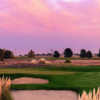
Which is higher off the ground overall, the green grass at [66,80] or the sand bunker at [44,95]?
the green grass at [66,80]

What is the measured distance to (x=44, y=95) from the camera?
1352 centimetres

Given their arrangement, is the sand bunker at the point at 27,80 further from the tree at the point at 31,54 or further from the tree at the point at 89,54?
the tree at the point at 89,54

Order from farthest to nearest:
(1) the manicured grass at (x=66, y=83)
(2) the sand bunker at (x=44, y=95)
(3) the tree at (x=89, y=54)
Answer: (3) the tree at (x=89, y=54) → (1) the manicured grass at (x=66, y=83) → (2) the sand bunker at (x=44, y=95)

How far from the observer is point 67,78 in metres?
19.8

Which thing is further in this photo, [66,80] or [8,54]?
[8,54]

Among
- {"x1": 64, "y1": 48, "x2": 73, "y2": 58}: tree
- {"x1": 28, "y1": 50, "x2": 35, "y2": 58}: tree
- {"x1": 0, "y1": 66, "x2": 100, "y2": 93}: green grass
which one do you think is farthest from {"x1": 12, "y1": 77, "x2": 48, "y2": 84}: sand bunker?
{"x1": 64, "y1": 48, "x2": 73, "y2": 58}: tree

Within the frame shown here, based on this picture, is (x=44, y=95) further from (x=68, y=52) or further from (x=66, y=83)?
(x=68, y=52)

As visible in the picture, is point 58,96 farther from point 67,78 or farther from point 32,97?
point 67,78

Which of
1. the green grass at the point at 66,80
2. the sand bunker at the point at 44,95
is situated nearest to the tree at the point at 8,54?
the green grass at the point at 66,80

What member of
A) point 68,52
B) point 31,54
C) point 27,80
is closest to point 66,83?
point 27,80

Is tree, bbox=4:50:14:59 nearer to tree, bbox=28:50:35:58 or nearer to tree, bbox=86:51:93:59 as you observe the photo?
tree, bbox=28:50:35:58

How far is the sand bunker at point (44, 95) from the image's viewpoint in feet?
42.5

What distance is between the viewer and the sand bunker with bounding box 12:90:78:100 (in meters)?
12.9

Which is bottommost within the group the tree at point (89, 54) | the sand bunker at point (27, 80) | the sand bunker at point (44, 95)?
the sand bunker at point (44, 95)
